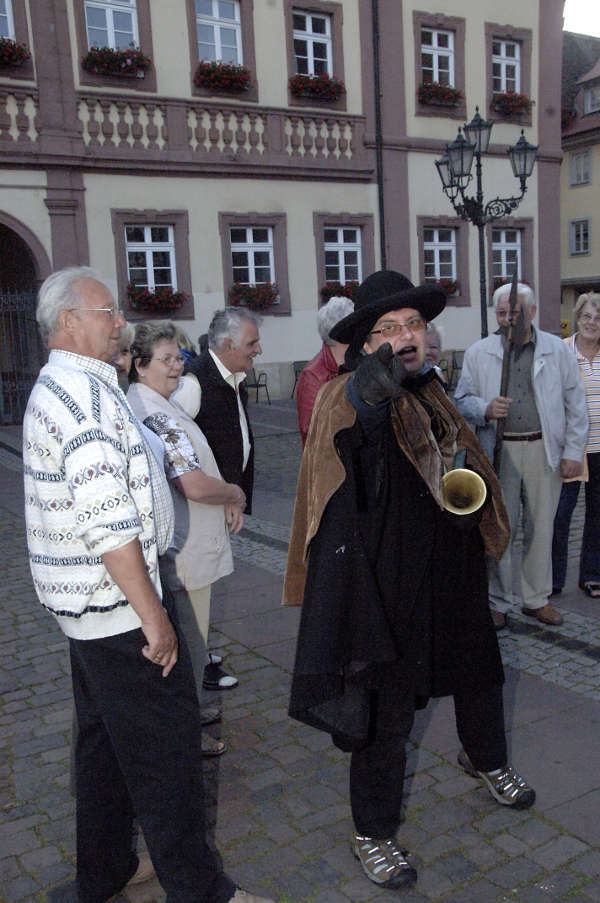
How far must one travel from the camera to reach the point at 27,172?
1530 cm

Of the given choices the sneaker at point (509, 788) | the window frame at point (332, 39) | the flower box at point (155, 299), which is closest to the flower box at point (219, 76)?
the window frame at point (332, 39)

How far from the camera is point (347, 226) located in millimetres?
19188

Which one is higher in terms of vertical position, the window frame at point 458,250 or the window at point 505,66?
the window at point 505,66

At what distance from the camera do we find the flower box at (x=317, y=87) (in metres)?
17.6

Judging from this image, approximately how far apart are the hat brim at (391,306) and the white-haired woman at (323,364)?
1809 millimetres

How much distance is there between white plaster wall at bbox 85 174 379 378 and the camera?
1623cm

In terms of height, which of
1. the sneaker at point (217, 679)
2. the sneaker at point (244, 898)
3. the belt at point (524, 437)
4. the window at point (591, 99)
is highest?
the window at point (591, 99)

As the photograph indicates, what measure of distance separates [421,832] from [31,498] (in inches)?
69.4

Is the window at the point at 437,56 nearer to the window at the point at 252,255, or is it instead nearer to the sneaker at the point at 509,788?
the window at the point at 252,255

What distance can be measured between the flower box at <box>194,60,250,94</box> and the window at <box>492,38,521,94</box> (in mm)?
7245

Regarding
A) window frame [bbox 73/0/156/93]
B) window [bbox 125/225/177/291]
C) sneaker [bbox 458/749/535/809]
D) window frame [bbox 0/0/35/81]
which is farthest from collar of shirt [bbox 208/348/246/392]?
window frame [bbox 73/0/156/93]

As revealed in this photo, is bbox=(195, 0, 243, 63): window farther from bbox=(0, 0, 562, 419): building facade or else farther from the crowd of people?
the crowd of people

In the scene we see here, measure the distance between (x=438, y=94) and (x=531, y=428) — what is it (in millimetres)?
17064

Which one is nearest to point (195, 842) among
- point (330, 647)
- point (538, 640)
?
point (330, 647)
